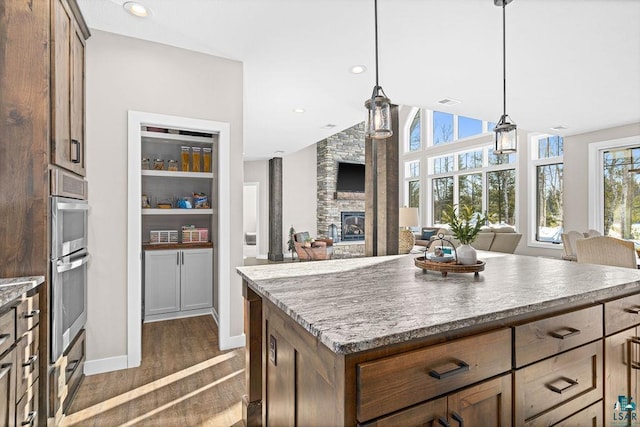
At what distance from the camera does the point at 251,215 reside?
10.2 meters

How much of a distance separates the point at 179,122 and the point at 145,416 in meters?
2.13

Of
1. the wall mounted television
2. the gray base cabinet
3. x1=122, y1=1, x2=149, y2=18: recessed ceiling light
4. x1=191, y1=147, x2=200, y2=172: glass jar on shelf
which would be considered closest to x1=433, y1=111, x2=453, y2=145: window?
the wall mounted television

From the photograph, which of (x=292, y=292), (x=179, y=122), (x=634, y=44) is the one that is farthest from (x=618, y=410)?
(x=179, y=122)

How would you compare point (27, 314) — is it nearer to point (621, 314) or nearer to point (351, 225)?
point (621, 314)

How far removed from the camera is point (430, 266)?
5.70 ft

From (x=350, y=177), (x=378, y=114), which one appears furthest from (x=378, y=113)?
(x=350, y=177)

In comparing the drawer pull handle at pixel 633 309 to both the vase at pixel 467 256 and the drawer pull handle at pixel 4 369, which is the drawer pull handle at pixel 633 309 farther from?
the drawer pull handle at pixel 4 369

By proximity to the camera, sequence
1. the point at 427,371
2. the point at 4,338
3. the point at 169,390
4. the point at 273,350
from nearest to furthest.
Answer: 1. the point at 427,371
2. the point at 4,338
3. the point at 273,350
4. the point at 169,390

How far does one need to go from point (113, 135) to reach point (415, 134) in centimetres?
926

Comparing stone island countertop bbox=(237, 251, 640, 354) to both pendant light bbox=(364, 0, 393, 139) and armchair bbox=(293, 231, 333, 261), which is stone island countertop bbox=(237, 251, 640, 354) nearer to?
pendant light bbox=(364, 0, 393, 139)

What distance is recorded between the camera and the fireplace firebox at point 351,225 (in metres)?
9.51

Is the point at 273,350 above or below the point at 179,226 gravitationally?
below

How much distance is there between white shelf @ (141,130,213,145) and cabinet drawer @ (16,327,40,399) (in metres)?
2.05

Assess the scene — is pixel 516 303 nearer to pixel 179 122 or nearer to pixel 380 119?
pixel 380 119
